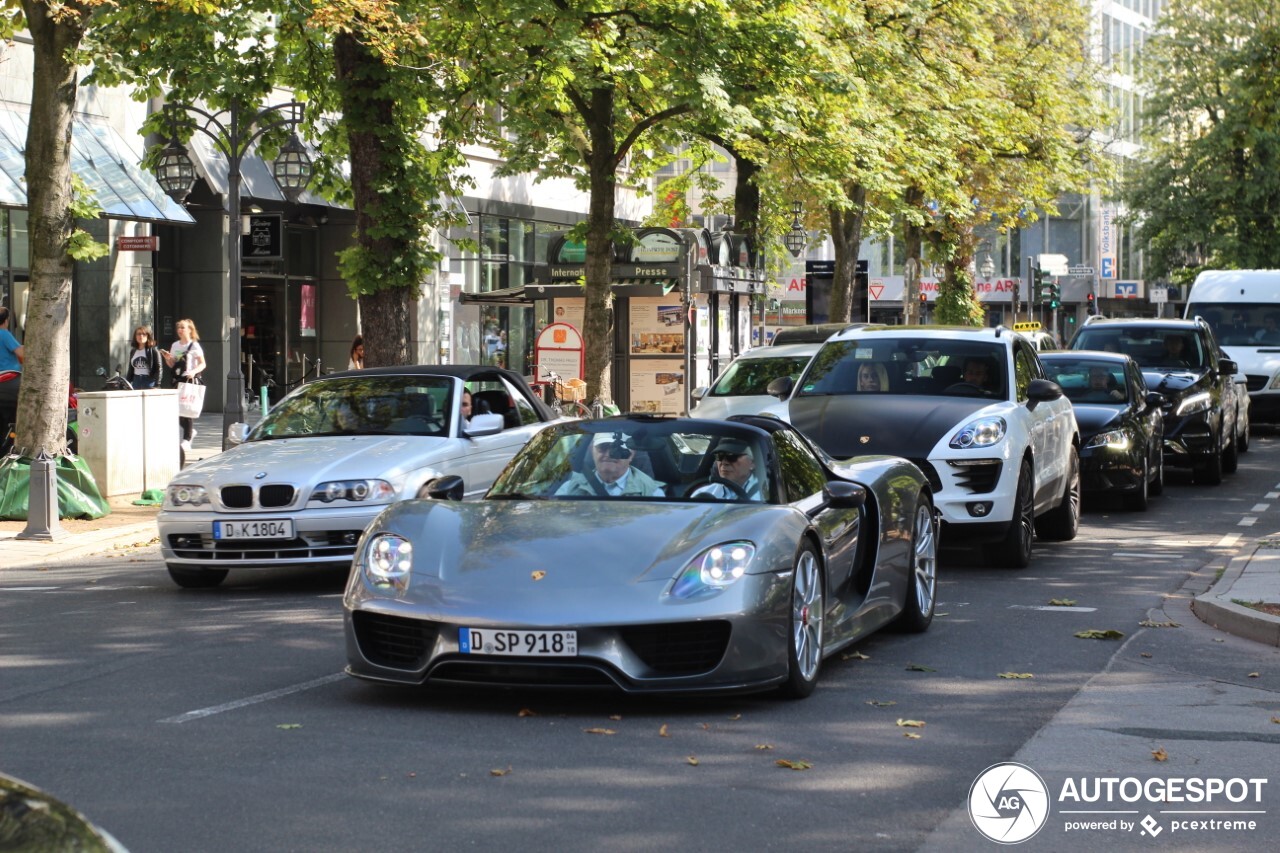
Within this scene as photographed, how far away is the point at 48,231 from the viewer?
17.8 meters

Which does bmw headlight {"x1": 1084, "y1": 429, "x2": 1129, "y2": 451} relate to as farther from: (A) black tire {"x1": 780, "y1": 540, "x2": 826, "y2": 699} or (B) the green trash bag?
(A) black tire {"x1": 780, "y1": 540, "x2": 826, "y2": 699}

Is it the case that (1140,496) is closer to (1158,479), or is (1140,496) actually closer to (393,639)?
(1158,479)

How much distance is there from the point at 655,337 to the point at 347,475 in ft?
65.1

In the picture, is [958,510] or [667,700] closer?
[667,700]

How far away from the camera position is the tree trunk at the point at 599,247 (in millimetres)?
26203

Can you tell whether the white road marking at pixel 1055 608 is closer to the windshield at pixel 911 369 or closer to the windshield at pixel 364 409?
the windshield at pixel 911 369

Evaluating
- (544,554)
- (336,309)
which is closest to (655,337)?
(336,309)

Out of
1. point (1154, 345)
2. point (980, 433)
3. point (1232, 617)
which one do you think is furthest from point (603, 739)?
point (1154, 345)

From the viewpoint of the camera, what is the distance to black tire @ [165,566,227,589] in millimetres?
12289

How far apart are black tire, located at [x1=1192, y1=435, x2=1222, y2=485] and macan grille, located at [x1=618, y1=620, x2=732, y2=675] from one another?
1594 centimetres

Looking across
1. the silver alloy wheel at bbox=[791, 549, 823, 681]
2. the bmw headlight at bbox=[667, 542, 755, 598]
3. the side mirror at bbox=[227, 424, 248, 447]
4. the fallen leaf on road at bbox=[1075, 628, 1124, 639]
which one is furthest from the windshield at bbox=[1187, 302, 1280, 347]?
the bmw headlight at bbox=[667, 542, 755, 598]

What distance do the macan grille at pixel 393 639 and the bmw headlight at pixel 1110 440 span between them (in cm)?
1164

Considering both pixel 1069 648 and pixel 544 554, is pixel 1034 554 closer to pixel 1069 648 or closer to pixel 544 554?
pixel 1069 648

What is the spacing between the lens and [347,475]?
39.2ft
